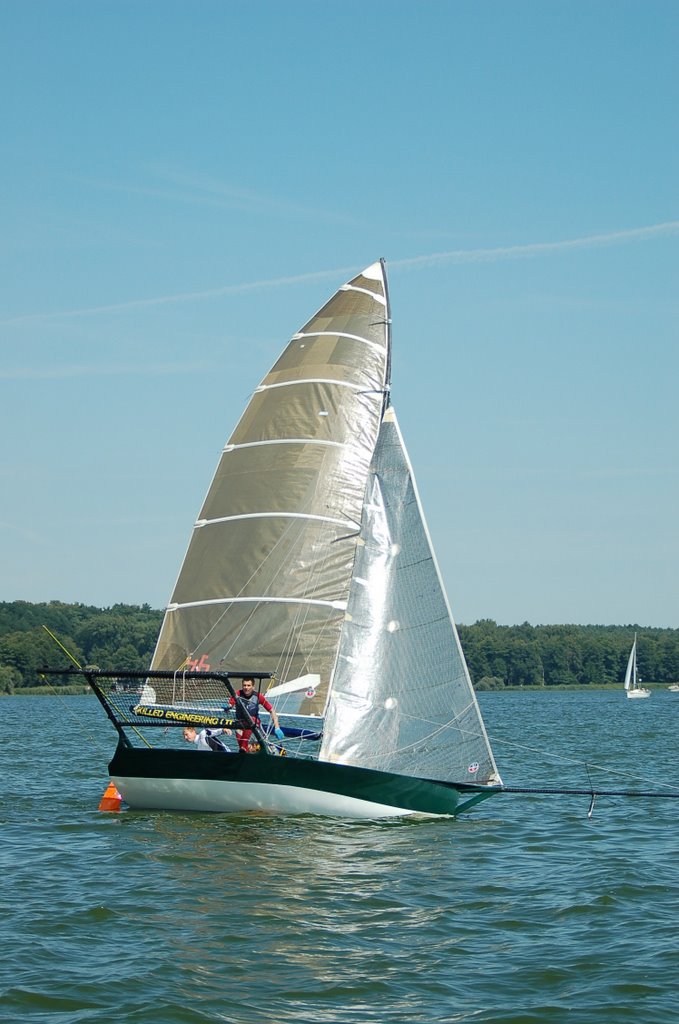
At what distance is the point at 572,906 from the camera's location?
599 inches

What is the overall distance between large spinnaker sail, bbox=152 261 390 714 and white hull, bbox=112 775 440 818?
3283 mm

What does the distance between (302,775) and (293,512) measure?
616 cm

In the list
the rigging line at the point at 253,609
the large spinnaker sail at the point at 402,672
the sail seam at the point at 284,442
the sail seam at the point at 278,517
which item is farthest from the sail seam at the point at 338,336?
the large spinnaker sail at the point at 402,672

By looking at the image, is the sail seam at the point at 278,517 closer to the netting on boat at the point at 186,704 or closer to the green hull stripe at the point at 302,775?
the netting on boat at the point at 186,704

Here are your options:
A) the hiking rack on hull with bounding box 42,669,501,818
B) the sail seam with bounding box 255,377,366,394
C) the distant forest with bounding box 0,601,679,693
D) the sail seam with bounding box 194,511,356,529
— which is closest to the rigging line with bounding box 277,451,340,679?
the sail seam with bounding box 194,511,356,529

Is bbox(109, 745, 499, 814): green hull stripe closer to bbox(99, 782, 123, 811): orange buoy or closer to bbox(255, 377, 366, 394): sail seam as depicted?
bbox(99, 782, 123, 811): orange buoy

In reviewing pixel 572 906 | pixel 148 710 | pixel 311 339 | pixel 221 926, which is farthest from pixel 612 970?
pixel 311 339

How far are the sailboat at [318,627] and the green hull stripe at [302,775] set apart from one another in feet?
0.09

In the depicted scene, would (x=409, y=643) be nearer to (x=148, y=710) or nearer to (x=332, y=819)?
(x=332, y=819)

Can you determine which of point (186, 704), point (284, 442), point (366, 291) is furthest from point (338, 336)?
point (186, 704)

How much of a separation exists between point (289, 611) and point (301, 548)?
4.04 feet

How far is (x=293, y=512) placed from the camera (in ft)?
80.1

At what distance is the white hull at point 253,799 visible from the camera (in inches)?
787

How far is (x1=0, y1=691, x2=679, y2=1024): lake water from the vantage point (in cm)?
1127
